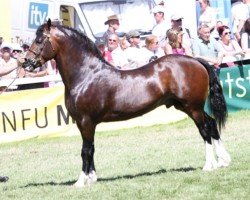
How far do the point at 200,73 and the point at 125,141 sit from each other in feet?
13.0

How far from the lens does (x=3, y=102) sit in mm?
15617

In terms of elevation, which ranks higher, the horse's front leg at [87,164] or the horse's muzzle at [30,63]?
the horse's muzzle at [30,63]

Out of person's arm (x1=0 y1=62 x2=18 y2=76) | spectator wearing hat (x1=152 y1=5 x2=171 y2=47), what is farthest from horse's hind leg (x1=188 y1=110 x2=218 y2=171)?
spectator wearing hat (x1=152 y1=5 x2=171 y2=47)

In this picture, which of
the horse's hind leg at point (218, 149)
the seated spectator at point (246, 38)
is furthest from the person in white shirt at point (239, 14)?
the horse's hind leg at point (218, 149)

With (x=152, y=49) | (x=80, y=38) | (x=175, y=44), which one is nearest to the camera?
(x=80, y=38)

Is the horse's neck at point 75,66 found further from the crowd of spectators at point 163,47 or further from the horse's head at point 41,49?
the crowd of spectators at point 163,47

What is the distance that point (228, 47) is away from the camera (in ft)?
57.4

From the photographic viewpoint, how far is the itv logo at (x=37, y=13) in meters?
20.9

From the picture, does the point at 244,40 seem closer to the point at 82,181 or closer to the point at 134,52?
the point at 134,52

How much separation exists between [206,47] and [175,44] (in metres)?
1.04

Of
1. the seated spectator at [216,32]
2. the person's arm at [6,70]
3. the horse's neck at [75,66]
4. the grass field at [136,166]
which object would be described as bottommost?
the grass field at [136,166]

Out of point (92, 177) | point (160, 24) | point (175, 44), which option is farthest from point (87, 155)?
point (160, 24)

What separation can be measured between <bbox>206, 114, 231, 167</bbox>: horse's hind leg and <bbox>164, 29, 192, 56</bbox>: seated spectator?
418 centimetres

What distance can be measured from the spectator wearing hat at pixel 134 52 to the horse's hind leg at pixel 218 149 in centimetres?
491
